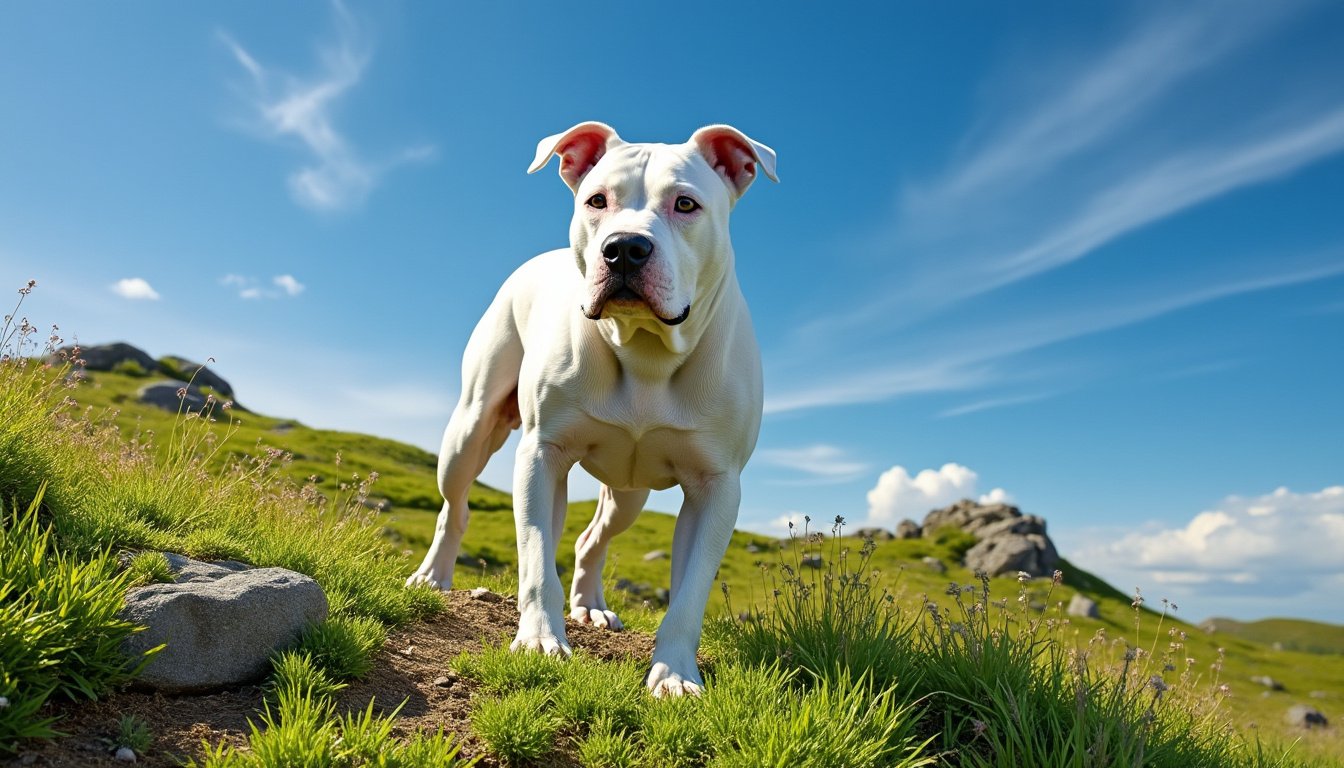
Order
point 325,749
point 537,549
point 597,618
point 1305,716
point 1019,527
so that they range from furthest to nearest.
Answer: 1. point 1019,527
2. point 1305,716
3. point 597,618
4. point 537,549
5. point 325,749

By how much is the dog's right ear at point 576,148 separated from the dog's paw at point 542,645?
9.19ft

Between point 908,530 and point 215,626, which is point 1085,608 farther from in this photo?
point 215,626

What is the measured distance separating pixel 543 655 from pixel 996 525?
57049 mm

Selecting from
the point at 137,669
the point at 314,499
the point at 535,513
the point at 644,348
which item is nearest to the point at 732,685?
the point at 535,513

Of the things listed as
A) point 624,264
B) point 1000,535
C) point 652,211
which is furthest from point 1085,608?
point 624,264

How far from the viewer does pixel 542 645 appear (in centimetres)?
495

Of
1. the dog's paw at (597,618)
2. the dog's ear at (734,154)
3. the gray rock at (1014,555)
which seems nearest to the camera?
the dog's ear at (734,154)

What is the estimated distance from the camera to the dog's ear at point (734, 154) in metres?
5.17

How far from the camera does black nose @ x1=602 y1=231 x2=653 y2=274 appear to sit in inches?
175

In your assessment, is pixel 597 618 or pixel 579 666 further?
pixel 597 618

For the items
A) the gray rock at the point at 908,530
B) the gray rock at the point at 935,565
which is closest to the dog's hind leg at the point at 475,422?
→ the gray rock at the point at 935,565

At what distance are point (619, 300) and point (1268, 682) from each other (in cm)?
4443

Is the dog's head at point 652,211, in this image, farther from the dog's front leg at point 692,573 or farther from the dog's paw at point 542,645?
the dog's paw at point 542,645

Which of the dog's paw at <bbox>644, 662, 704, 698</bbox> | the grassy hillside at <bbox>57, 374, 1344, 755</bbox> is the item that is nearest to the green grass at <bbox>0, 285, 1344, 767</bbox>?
the dog's paw at <bbox>644, 662, 704, 698</bbox>
